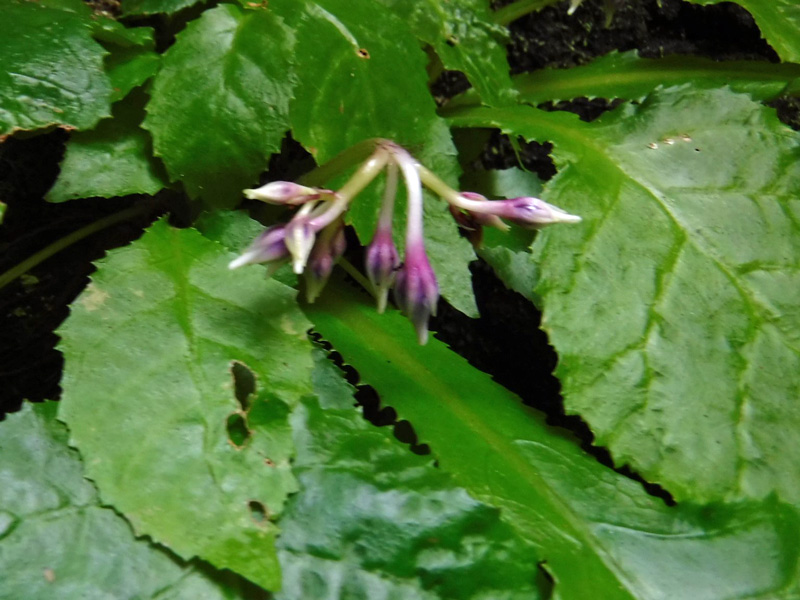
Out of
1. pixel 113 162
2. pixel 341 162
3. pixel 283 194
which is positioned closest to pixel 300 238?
pixel 283 194

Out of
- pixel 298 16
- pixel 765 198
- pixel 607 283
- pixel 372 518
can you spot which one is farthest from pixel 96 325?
pixel 765 198

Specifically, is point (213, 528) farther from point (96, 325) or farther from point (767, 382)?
point (767, 382)

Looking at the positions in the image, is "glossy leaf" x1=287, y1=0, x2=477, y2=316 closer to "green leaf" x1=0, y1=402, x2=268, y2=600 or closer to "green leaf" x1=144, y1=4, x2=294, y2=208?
"green leaf" x1=144, y1=4, x2=294, y2=208

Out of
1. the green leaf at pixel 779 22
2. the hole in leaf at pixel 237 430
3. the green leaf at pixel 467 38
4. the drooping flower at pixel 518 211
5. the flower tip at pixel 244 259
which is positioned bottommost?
the hole in leaf at pixel 237 430

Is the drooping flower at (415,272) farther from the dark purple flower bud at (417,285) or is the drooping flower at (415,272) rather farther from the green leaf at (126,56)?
the green leaf at (126,56)

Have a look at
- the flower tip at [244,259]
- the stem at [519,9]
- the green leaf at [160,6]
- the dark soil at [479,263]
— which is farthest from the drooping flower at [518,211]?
the stem at [519,9]

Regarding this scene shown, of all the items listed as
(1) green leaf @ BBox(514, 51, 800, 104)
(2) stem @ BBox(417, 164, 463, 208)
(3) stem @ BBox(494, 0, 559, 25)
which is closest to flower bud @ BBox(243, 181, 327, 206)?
(2) stem @ BBox(417, 164, 463, 208)
